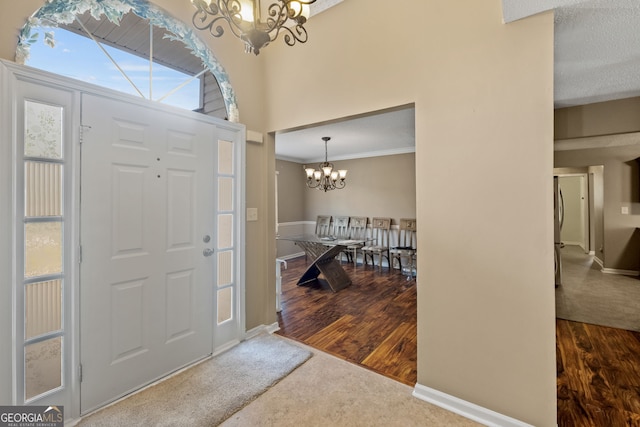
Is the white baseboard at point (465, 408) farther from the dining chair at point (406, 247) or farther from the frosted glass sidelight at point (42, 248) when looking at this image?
the dining chair at point (406, 247)

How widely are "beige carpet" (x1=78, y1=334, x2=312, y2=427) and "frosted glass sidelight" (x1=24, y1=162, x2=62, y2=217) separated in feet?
4.24

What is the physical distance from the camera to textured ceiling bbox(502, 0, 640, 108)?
146cm

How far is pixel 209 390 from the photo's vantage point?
1904mm

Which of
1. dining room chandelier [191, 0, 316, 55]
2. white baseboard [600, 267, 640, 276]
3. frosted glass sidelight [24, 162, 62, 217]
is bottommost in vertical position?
white baseboard [600, 267, 640, 276]

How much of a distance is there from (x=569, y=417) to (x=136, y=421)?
2.70 m

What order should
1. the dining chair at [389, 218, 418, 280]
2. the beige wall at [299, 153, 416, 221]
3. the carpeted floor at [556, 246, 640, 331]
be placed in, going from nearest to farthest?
the carpeted floor at [556, 246, 640, 331]
the dining chair at [389, 218, 418, 280]
the beige wall at [299, 153, 416, 221]

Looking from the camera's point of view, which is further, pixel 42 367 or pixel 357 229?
pixel 357 229

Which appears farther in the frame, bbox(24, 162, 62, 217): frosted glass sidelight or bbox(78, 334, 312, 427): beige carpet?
bbox(78, 334, 312, 427): beige carpet

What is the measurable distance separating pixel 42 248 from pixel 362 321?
9.31ft

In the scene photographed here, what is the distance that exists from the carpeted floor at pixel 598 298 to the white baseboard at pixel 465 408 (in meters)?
2.41

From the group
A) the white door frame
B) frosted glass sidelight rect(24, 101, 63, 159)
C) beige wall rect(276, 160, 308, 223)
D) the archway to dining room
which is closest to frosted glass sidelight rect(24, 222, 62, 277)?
the white door frame

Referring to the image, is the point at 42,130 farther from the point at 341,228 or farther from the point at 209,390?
the point at 341,228

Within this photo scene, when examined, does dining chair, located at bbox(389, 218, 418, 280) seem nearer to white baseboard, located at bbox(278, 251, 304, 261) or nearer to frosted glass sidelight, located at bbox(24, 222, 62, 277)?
white baseboard, located at bbox(278, 251, 304, 261)

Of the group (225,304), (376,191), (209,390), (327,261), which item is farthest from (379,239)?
(209,390)
